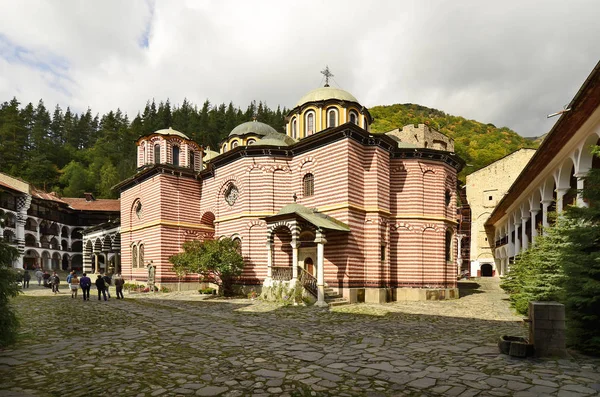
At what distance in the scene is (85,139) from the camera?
88938 millimetres

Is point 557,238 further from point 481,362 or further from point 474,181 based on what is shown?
point 474,181

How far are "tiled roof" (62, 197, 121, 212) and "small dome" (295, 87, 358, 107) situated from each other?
40.5m

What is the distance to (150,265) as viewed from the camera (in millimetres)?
26031

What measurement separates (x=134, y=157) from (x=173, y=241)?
5360 cm

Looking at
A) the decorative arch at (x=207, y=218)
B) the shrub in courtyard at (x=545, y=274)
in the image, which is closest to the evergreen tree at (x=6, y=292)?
the shrub in courtyard at (x=545, y=274)

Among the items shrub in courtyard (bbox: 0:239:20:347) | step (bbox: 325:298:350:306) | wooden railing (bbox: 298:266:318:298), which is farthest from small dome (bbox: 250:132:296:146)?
shrub in courtyard (bbox: 0:239:20:347)

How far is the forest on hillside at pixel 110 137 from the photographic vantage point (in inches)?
2499

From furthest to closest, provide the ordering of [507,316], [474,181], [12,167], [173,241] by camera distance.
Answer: [12,167], [474,181], [173,241], [507,316]

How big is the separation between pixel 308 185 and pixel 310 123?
16.6ft

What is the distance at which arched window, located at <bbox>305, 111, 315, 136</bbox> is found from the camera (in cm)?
2400

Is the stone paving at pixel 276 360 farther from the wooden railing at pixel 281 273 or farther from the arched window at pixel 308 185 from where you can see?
the arched window at pixel 308 185

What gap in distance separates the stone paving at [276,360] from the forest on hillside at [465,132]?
54.7m

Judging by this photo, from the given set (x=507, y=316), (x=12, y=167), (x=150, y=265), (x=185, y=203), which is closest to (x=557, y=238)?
(x=507, y=316)

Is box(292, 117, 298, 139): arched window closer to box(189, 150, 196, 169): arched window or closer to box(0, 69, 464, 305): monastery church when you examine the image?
box(0, 69, 464, 305): monastery church
